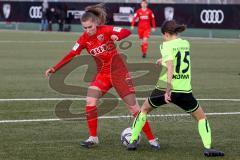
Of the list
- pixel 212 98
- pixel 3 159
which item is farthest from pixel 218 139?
pixel 212 98

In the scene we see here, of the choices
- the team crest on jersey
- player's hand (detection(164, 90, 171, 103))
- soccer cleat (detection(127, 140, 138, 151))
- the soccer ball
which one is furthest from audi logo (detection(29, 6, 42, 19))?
player's hand (detection(164, 90, 171, 103))

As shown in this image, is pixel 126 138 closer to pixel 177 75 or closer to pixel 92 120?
pixel 92 120

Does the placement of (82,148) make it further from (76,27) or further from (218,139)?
(76,27)

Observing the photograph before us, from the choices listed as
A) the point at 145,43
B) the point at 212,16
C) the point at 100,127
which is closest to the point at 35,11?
the point at 212,16

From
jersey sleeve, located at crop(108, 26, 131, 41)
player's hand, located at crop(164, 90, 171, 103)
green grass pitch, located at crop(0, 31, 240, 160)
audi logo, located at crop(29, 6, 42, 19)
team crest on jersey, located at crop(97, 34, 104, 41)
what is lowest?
audi logo, located at crop(29, 6, 42, 19)

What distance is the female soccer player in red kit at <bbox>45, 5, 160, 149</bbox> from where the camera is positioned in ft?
31.1

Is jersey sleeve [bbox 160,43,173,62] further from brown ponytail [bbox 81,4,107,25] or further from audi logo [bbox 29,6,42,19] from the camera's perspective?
audi logo [bbox 29,6,42,19]

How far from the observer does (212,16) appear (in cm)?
4294

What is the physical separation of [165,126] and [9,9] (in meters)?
42.0

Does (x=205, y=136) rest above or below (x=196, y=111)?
below

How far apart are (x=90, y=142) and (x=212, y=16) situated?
34470mm

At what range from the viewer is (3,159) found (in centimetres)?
851

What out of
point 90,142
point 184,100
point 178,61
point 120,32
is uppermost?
point 120,32

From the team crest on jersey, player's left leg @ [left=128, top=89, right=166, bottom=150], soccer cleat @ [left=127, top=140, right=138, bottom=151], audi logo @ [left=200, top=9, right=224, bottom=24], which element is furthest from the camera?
audi logo @ [left=200, top=9, right=224, bottom=24]
